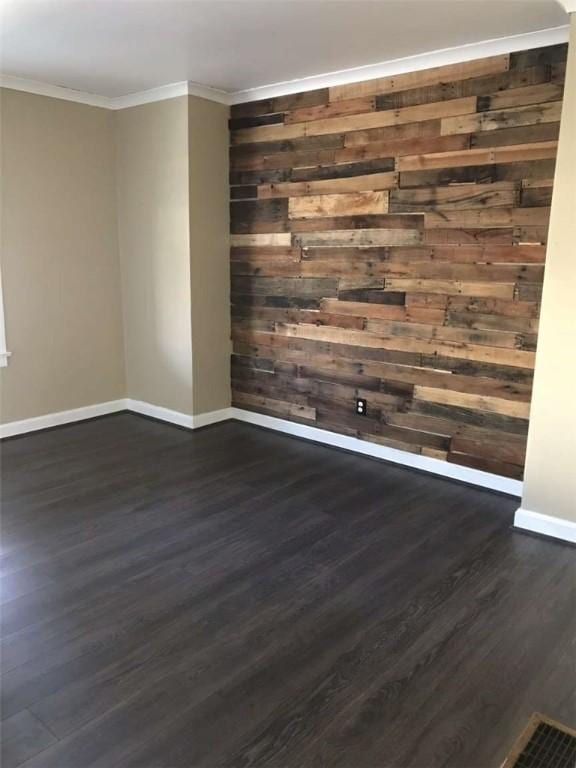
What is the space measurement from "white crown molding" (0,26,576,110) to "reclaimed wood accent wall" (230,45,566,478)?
0.05 metres

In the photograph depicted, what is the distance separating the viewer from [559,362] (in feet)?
9.40

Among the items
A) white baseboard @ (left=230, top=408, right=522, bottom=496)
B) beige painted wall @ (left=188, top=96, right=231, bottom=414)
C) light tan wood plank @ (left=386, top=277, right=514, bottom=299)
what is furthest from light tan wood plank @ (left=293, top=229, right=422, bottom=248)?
white baseboard @ (left=230, top=408, right=522, bottom=496)

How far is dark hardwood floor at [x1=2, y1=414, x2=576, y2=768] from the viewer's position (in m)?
1.81

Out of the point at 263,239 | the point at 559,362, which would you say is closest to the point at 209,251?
the point at 263,239

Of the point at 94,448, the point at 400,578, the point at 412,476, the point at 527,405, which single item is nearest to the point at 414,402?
the point at 412,476

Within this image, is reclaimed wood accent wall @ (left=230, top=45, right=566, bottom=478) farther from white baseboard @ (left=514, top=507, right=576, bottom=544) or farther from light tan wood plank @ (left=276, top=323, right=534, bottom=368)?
white baseboard @ (left=514, top=507, right=576, bottom=544)

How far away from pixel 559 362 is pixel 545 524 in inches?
32.1

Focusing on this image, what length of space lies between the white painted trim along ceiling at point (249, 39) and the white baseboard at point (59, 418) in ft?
7.67

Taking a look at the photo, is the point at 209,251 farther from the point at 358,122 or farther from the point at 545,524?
the point at 545,524

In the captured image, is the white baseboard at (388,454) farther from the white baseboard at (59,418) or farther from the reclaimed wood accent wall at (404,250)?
the white baseboard at (59,418)

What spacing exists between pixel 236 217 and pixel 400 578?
10.1ft

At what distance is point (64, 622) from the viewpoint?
2312 mm

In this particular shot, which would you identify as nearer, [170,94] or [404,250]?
[404,250]

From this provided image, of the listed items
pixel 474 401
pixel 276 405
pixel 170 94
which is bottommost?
pixel 276 405
